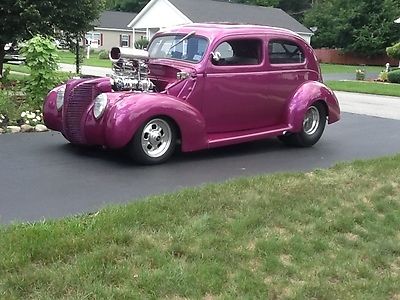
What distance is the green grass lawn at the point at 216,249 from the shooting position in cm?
360

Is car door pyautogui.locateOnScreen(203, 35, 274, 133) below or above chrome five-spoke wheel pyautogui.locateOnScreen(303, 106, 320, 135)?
above

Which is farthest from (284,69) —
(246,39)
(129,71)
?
(129,71)

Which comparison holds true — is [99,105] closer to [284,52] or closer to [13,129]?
[13,129]

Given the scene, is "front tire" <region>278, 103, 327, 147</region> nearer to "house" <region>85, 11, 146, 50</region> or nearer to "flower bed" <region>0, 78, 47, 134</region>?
"flower bed" <region>0, 78, 47, 134</region>

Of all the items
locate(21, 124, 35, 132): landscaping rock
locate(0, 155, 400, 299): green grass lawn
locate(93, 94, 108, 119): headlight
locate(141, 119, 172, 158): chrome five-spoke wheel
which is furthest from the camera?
locate(21, 124, 35, 132): landscaping rock

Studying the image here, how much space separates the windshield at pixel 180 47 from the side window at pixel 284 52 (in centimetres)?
106

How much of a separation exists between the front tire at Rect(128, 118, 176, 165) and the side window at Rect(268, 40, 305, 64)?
6.58 ft

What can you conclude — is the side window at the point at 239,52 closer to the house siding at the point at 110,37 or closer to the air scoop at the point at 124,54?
the air scoop at the point at 124,54

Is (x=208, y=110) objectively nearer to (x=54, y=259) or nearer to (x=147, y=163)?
(x=147, y=163)

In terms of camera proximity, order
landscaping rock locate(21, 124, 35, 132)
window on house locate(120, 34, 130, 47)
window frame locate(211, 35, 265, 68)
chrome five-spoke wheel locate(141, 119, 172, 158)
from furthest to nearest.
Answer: window on house locate(120, 34, 130, 47), landscaping rock locate(21, 124, 35, 132), window frame locate(211, 35, 265, 68), chrome five-spoke wheel locate(141, 119, 172, 158)

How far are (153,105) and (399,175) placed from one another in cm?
293

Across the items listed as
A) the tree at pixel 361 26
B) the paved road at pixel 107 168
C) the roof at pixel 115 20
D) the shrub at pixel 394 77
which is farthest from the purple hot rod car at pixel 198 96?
the roof at pixel 115 20

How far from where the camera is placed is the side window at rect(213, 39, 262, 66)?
7340mm

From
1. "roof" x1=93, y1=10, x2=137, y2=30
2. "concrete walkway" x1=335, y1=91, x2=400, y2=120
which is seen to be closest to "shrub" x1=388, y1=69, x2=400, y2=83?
"concrete walkway" x1=335, y1=91, x2=400, y2=120
